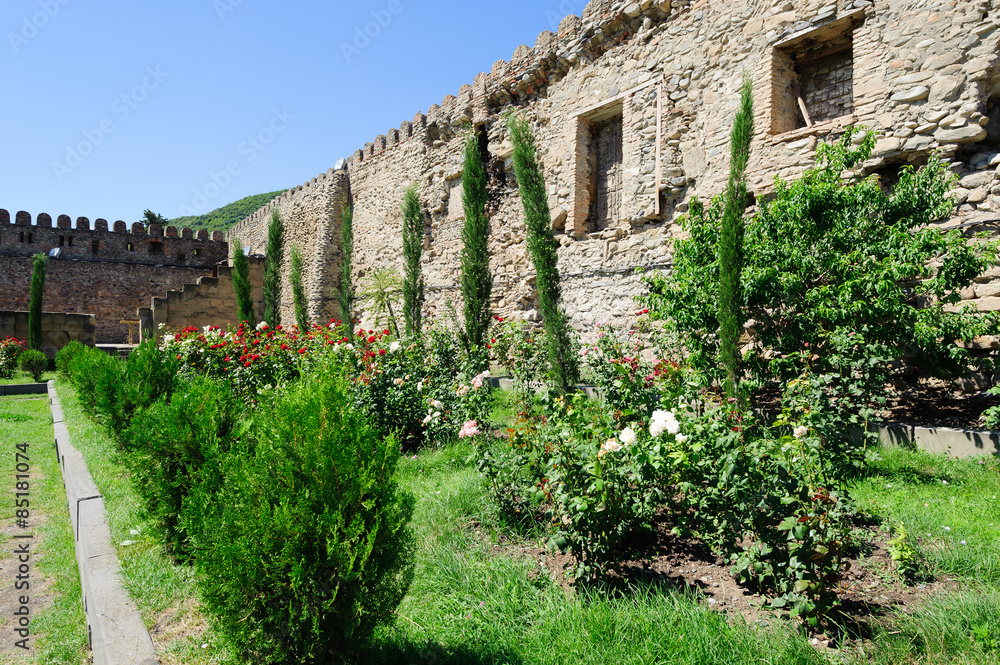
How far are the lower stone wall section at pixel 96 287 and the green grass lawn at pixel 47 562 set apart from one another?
21.2 meters

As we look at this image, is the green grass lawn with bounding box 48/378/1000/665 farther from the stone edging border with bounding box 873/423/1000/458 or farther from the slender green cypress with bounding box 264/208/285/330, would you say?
the slender green cypress with bounding box 264/208/285/330

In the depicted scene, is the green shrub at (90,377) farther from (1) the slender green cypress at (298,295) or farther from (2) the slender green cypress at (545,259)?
(1) the slender green cypress at (298,295)

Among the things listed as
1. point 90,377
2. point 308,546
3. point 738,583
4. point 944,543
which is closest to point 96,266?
point 90,377

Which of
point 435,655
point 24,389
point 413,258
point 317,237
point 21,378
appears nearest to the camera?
point 435,655

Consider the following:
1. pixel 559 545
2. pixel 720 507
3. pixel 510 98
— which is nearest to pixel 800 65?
pixel 510 98

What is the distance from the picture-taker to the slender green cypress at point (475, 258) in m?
11.1

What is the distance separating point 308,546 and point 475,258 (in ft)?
31.5

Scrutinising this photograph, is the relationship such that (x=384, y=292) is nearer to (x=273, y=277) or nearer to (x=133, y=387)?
(x=273, y=277)

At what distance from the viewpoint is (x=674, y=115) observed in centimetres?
892

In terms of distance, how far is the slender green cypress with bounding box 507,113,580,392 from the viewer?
8695mm

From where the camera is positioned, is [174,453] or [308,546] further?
[174,453]

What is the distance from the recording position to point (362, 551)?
77.3 inches

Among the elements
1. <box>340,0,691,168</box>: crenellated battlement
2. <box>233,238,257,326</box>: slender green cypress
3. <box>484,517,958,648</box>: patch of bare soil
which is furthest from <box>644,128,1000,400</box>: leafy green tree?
<box>233,238,257,326</box>: slender green cypress

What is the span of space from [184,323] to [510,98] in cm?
1345
